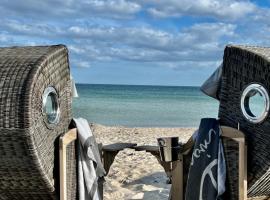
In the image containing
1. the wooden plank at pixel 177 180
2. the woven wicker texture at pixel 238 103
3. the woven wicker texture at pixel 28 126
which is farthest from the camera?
the wooden plank at pixel 177 180

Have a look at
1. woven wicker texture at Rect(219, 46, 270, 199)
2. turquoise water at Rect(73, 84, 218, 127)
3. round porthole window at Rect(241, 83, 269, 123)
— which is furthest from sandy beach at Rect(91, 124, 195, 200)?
turquoise water at Rect(73, 84, 218, 127)

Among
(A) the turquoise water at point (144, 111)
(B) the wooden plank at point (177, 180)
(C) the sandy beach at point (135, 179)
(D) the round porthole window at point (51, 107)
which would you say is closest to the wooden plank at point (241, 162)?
(B) the wooden plank at point (177, 180)

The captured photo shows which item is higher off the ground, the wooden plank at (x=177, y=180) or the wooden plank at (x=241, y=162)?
the wooden plank at (x=241, y=162)

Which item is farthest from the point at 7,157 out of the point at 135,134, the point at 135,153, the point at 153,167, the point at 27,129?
the point at 135,134

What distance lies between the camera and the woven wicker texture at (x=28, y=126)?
147 inches

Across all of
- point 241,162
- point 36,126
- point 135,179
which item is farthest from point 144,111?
point 36,126

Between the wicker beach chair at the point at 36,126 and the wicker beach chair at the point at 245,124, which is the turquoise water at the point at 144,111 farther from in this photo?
the wicker beach chair at the point at 245,124

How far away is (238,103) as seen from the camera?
13.9ft

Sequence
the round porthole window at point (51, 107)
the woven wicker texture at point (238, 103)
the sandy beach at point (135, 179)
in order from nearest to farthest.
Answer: the woven wicker texture at point (238, 103) < the round porthole window at point (51, 107) < the sandy beach at point (135, 179)

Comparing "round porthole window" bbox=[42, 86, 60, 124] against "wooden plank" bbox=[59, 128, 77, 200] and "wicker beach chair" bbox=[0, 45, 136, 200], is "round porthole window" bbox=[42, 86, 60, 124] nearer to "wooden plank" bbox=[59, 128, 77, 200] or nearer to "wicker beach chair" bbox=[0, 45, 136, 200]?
"wicker beach chair" bbox=[0, 45, 136, 200]

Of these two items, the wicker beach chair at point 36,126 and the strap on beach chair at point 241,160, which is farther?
the strap on beach chair at point 241,160

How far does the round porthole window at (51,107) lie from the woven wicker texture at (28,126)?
0.18ft

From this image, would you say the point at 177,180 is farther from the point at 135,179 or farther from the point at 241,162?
the point at 135,179

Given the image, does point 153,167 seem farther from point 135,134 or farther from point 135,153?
point 135,134
